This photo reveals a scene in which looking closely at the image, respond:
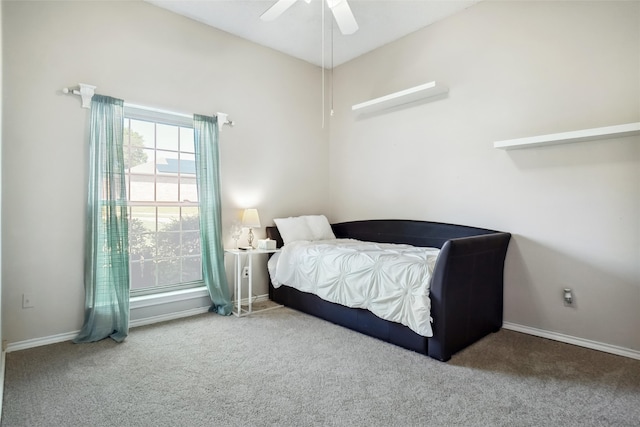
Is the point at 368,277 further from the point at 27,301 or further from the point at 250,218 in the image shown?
the point at 27,301

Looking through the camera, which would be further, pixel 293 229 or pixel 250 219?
pixel 293 229

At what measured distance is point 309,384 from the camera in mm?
2021

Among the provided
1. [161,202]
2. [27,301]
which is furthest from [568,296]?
[27,301]

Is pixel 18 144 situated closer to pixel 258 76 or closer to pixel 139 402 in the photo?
pixel 139 402

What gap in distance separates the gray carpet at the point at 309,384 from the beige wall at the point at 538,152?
1.58ft

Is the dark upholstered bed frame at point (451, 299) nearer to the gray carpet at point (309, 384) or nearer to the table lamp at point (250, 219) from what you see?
the gray carpet at point (309, 384)

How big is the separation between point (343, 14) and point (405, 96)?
1.30 m

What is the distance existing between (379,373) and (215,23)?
355 centimetres

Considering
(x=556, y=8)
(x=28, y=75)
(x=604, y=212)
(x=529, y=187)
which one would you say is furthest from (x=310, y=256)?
(x=556, y=8)

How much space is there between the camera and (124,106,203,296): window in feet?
10.4

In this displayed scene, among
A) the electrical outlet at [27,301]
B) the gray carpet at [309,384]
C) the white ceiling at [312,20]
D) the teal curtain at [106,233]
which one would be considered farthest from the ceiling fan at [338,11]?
the electrical outlet at [27,301]

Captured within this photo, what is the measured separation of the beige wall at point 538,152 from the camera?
2.48m

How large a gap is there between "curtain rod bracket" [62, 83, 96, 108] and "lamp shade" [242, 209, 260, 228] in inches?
64.5

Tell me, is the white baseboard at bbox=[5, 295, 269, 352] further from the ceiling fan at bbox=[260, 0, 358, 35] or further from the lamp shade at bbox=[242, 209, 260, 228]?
the ceiling fan at bbox=[260, 0, 358, 35]
